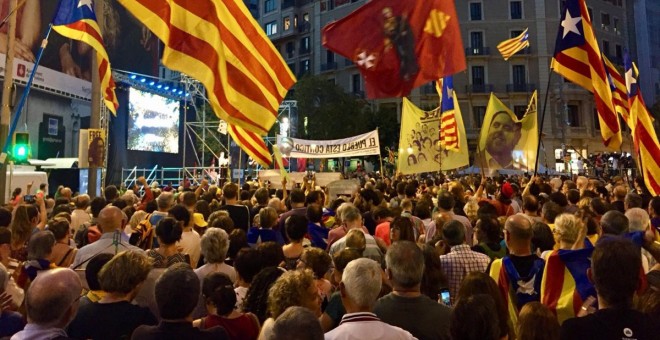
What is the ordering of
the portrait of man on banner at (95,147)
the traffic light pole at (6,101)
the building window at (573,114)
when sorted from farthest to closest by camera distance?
the building window at (573,114) → the portrait of man on banner at (95,147) → the traffic light pole at (6,101)

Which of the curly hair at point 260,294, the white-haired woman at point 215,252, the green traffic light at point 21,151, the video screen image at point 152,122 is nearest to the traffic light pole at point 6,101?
the green traffic light at point 21,151

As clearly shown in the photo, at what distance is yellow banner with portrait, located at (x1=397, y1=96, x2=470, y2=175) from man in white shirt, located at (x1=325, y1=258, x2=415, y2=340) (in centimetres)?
1195

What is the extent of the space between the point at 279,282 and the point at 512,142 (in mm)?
14685

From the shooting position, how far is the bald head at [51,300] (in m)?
2.56

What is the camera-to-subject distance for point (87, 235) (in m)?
5.73

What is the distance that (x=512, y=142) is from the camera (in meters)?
16.1

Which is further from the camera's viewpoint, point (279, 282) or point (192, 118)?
point (192, 118)

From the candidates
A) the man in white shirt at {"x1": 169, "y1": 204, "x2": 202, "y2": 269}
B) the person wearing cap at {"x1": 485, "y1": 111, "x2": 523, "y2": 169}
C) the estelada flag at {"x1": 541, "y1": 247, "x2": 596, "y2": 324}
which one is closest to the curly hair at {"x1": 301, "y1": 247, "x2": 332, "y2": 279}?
the estelada flag at {"x1": 541, "y1": 247, "x2": 596, "y2": 324}

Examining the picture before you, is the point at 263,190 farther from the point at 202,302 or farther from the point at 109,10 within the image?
the point at 109,10

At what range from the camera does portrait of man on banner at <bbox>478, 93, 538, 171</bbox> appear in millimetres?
15664

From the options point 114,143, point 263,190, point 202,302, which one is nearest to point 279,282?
point 202,302

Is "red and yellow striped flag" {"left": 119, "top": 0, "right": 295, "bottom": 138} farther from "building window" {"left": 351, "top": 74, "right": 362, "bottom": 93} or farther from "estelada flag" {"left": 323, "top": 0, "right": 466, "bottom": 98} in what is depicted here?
"building window" {"left": 351, "top": 74, "right": 362, "bottom": 93}

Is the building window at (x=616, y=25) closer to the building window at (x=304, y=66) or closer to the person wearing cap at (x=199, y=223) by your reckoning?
the building window at (x=304, y=66)

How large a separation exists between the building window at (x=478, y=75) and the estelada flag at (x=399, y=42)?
1727 inches
